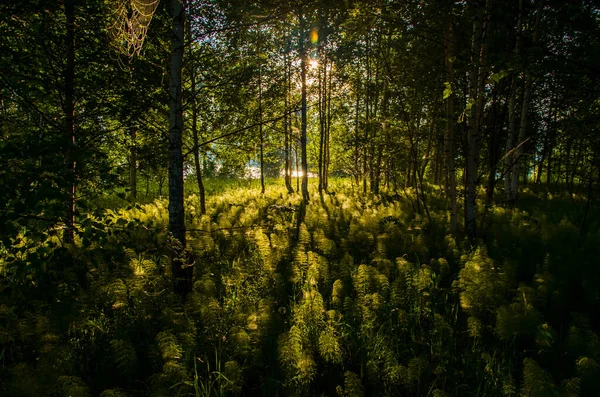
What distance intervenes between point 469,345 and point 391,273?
6.22ft

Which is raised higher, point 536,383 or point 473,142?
point 473,142

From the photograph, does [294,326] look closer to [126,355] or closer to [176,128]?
[126,355]

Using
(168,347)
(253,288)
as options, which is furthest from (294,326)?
(253,288)

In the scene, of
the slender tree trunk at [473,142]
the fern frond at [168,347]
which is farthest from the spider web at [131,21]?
the slender tree trunk at [473,142]

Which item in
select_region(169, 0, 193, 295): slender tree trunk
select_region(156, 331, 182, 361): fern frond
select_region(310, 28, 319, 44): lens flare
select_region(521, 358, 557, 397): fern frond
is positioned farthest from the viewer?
select_region(310, 28, 319, 44): lens flare

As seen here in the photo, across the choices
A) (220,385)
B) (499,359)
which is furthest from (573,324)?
(220,385)

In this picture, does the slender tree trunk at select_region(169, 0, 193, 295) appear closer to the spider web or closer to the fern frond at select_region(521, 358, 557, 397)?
the spider web

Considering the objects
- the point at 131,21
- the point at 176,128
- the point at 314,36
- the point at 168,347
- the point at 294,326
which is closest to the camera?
the point at 168,347

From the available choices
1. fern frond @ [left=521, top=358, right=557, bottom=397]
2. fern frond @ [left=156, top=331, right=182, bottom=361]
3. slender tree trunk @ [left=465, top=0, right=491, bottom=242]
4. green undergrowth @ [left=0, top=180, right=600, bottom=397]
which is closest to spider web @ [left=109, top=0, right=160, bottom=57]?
green undergrowth @ [left=0, top=180, right=600, bottom=397]

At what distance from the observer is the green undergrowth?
2.61 meters

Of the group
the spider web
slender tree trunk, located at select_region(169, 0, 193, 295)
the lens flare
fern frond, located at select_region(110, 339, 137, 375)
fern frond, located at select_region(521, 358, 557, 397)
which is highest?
the lens flare

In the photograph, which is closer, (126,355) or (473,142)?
(126,355)

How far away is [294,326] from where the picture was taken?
10.5 feet

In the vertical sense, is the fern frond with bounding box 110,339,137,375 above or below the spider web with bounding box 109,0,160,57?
below
